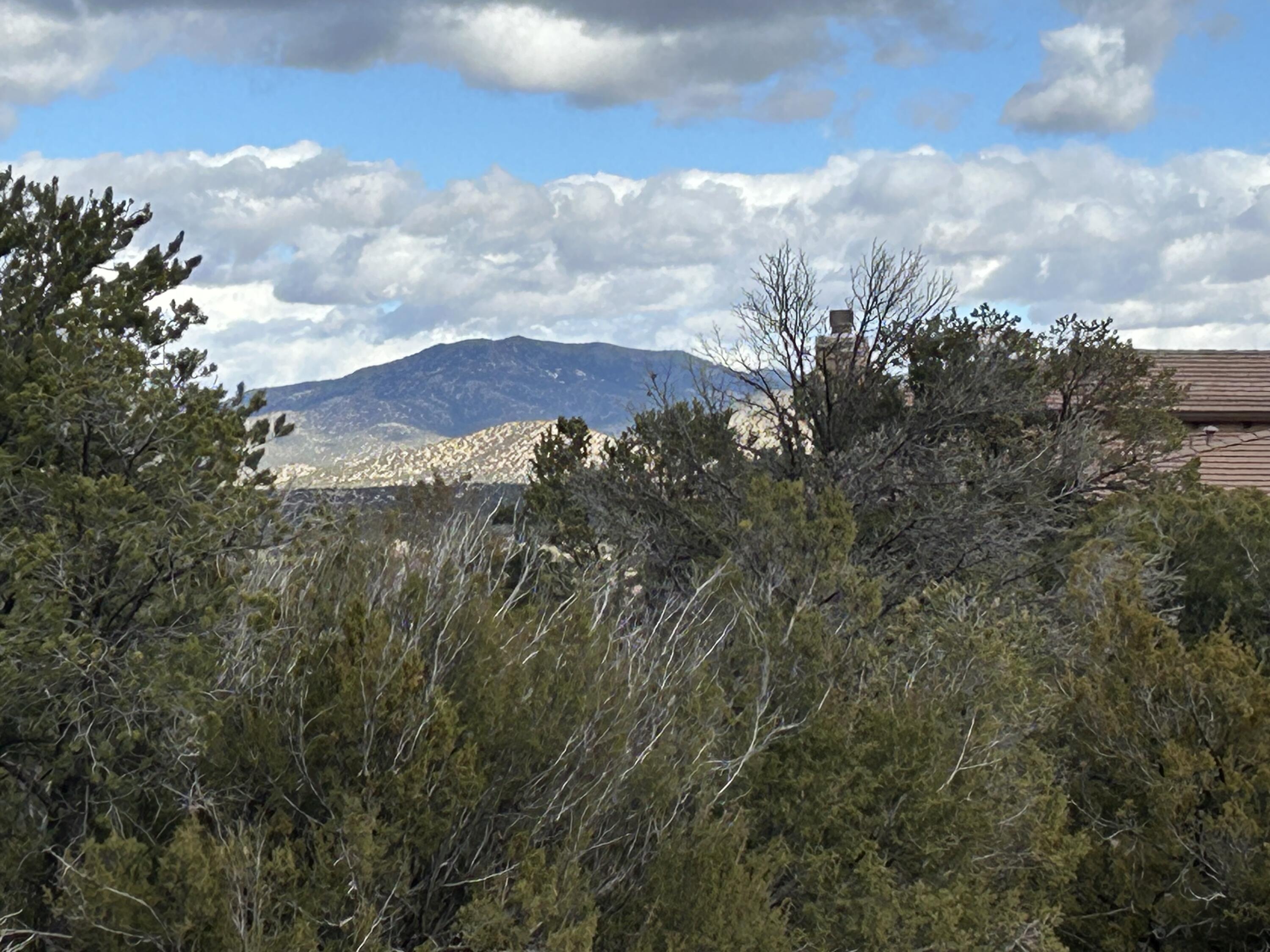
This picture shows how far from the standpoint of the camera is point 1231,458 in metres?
32.1

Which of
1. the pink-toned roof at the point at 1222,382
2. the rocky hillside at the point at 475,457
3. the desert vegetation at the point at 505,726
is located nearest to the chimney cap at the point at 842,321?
the desert vegetation at the point at 505,726

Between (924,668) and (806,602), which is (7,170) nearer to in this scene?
(806,602)

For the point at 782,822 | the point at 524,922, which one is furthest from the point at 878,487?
the point at 524,922

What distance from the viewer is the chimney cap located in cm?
2314

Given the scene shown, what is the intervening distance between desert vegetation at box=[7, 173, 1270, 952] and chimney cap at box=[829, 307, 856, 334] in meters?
7.59

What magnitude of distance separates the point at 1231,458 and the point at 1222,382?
7.81 meters

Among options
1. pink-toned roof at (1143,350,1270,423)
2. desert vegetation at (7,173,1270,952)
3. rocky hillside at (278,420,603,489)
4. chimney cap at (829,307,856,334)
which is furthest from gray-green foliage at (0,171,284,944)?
rocky hillside at (278,420,603,489)

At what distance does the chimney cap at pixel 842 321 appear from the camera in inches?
911

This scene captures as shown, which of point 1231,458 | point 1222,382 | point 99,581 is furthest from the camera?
point 1222,382

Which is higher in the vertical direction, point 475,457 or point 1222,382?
point 1222,382

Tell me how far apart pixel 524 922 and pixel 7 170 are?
8.41 meters

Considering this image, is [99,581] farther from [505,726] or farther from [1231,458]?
[1231,458]

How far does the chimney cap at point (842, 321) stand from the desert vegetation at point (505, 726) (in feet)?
24.9

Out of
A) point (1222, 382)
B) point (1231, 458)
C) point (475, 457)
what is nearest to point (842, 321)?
point (1231, 458)
